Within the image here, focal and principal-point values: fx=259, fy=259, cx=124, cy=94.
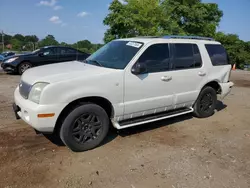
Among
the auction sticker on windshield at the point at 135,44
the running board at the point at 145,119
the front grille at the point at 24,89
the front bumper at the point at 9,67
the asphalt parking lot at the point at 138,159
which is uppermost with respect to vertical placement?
the auction sticker on windshield at the point at 135,44

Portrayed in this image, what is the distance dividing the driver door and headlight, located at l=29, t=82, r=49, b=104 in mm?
1340

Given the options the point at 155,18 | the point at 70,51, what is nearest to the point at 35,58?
the point at 70,51

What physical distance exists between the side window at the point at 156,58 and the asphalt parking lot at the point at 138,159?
1.27 meters

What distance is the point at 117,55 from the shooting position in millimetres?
4770

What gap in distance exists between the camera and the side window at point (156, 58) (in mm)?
4652

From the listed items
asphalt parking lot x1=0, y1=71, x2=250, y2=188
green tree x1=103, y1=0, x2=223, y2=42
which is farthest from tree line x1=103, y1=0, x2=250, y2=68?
asphalt parking lot x1=0, y1=71, x2=250, y2=188

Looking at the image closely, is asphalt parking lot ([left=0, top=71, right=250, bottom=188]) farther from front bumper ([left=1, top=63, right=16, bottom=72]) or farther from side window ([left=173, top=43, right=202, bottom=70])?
front bumper ([left=1, top=63, right=16, bottom=72])

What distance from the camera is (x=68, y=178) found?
3326 millimetres

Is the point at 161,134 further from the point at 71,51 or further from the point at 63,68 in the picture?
the point at 71,51

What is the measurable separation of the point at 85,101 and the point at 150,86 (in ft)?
4.06

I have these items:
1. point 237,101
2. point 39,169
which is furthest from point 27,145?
point 237,101

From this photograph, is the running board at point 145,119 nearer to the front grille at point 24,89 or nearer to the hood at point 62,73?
the hood at point 62,73

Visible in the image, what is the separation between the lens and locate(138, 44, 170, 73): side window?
4652 millimetres

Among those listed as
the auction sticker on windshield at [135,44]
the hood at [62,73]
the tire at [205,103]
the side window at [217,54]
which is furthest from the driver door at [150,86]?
the side window at [217,54]
